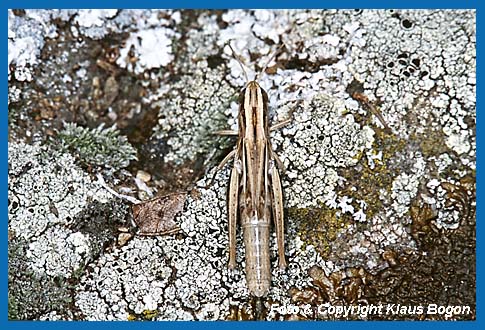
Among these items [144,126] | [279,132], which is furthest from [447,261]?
[144,126]

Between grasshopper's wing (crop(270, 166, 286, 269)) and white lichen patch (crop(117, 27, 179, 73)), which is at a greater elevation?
white lichen patch (crop(117, 27, 179, 73))

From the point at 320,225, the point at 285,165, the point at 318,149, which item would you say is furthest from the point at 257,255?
the point at 318,149

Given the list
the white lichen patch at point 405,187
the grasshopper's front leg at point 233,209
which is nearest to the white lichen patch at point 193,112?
the grasshopper's front leg at point 233,209

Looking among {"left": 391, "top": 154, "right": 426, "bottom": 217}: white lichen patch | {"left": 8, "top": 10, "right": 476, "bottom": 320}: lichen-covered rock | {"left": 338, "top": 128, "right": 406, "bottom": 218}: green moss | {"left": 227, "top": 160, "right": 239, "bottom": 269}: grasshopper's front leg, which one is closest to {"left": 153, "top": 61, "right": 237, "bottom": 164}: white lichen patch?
{"left": 8, "top": 10, "right": 476, "bottom": 320}: lichen-covered rock

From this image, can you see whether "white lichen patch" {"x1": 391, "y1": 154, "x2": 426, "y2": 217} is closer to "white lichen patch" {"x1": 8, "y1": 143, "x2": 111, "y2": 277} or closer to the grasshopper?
the grasshopper

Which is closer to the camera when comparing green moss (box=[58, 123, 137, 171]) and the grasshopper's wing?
the grasshopper's wing

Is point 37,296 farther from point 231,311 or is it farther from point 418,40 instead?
point 418,40

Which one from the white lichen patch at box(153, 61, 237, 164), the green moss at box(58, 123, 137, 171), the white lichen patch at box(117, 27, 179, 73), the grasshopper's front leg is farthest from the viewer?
the white lichen patch at box(117, 27, 179, 73)

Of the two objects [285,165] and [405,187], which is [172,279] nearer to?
[285,165]
